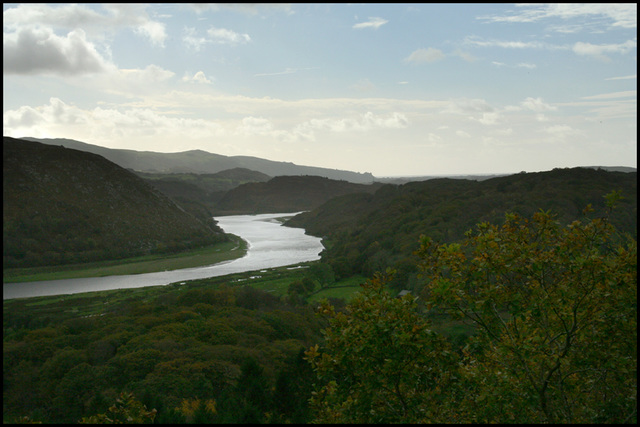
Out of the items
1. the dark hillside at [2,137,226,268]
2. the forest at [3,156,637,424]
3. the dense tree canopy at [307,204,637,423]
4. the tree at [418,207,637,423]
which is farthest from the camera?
the dark hillside at [2,137,226,268]

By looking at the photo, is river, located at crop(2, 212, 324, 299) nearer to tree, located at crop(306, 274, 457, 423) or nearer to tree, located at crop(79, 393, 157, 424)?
tree, located at crop(79, 393, 157, 424)

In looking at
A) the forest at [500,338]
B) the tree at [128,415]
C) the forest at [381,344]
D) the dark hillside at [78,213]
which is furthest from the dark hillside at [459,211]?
the forest at [500,338]

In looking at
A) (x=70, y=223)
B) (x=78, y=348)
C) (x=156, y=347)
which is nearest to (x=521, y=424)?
(x=156, y=347)

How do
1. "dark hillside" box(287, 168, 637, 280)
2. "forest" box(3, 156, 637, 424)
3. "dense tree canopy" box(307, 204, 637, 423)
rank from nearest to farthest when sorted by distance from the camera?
"dense tree canopy" box(307, 204, 637, 423)
"forest" box(3, 156, 637, 424)
"dark hillside" box(287, 168, 637, 280)

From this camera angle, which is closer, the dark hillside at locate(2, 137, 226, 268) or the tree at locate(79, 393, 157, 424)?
the tree at locate(79, 393, 157, 424)

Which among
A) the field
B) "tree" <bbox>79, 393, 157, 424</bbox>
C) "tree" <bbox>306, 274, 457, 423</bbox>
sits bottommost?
the field

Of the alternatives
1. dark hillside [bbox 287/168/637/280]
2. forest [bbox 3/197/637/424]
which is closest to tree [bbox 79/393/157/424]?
forest [bbox 3/197/637/424]

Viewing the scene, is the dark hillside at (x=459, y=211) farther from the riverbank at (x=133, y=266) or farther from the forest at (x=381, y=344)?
the riverbank at (x=133, y=266)

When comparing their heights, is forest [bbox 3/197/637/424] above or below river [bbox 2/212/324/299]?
above
